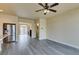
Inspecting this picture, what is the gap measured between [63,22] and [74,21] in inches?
55.0

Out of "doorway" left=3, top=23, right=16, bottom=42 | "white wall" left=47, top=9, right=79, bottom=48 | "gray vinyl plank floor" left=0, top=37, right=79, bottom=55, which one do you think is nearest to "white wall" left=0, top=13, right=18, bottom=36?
"doorway" left=3, top=23, right=16, bottom=42

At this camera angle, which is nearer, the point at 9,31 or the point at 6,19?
the point at 6,19

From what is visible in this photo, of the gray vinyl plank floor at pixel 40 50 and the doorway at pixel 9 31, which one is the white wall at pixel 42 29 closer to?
the doorway at pixel 9 31

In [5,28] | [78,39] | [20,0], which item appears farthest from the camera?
[5,28]

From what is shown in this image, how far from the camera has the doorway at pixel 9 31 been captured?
9.09 meters

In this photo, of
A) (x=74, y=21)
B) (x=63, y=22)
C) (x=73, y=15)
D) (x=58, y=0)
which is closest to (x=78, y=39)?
(x=74, y=21)

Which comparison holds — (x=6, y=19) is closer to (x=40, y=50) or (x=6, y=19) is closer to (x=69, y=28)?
(x=40, y=50)

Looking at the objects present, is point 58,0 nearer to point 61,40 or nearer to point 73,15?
point 73,15

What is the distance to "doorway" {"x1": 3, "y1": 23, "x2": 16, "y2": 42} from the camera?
909 centimetres

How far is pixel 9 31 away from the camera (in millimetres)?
9500

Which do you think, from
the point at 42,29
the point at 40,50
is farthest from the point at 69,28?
the point at 42,29

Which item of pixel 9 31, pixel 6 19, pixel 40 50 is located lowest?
pixel 40 50

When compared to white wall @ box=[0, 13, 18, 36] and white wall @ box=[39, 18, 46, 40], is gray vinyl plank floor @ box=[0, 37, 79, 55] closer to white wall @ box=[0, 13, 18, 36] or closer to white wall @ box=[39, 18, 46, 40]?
white wall @ box=[0, 13, 18, 36]

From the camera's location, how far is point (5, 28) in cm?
905
